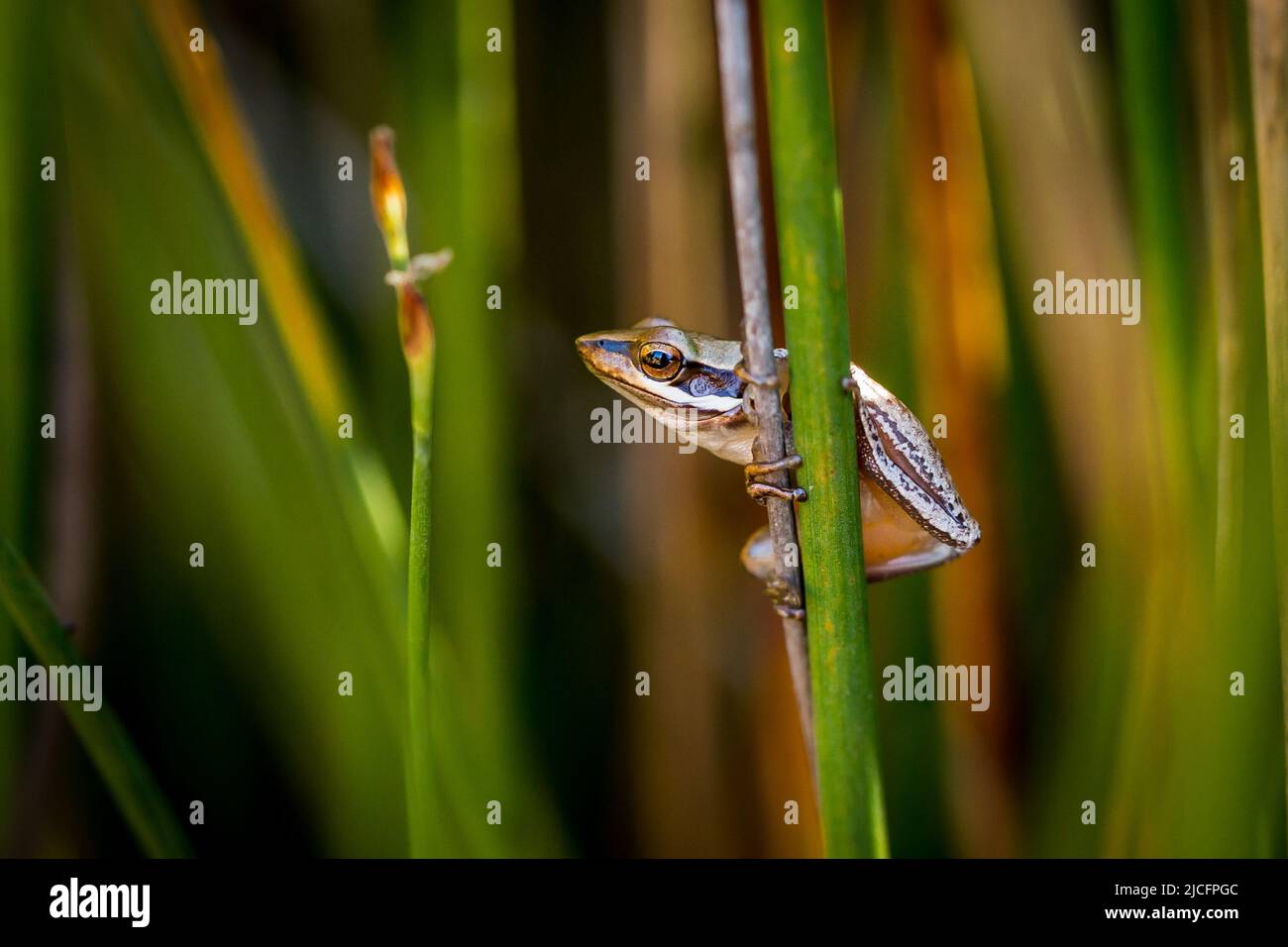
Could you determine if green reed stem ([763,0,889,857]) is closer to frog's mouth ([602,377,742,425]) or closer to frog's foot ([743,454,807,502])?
frog's foot ([743,454,807,502])

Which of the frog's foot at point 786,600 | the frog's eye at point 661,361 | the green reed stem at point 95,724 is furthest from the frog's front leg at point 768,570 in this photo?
the green reed stem at point 95,724

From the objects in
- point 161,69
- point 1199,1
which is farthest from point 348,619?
point 1199,1

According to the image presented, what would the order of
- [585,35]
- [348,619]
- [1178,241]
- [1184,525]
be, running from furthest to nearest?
1. [585,35]
2. [1184,525]
3. [348,619]
4. [1178,241]

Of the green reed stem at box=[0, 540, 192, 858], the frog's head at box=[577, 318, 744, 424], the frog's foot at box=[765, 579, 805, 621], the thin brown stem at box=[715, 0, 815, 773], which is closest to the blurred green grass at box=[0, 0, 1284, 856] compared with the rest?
the frog's head at box=[577, 318, 744, 424]

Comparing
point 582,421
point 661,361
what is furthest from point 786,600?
point 582,421

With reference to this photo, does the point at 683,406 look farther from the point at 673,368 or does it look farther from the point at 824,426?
the point at 824,426
